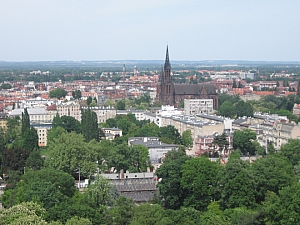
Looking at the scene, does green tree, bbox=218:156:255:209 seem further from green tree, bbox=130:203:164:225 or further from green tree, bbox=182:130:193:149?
green tree, bbox=182:130:193:149

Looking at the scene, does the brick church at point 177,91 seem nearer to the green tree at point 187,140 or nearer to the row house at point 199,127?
the row house at point 199,127

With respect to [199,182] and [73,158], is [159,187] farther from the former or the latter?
[73,158]

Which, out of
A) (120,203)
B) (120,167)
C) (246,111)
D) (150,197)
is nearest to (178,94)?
(246,111)

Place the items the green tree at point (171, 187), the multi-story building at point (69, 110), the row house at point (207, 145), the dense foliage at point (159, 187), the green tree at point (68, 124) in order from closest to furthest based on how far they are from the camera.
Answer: the dense foliage at point (159, 187)
the green tree at point (171, 187)
the row house at point (207, 145)
the green tree at point (68, 124)
the multi-story building at point (69, 110)

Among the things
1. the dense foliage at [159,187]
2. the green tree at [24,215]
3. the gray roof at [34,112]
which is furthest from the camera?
the gray roof at [34,112]

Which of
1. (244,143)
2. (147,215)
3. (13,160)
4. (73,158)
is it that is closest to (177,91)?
(244,143)

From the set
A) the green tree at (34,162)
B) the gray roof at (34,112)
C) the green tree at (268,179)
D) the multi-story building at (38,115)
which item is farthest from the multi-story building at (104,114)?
the green tree at (268,179)

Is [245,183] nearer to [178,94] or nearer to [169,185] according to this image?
[169,185]
